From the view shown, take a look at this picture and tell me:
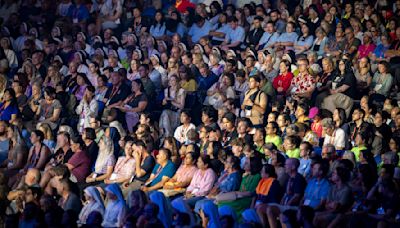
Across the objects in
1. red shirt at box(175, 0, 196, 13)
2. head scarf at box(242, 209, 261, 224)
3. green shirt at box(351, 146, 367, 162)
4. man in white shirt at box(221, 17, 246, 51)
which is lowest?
head scarf at box(242, 209, 261, 224)

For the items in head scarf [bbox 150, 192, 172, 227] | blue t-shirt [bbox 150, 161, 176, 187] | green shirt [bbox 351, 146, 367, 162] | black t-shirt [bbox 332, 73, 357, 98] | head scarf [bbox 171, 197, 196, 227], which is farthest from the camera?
black t-shirt [bbox 332, 73, 357, 98]

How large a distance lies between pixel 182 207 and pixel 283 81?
413 centimetres

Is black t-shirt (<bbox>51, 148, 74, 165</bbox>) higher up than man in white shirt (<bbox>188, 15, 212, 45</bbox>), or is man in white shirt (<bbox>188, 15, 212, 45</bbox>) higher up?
man in white shirt (<bbox>188, 15, 212, 45</bbox>)

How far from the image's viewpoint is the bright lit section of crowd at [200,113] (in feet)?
37.4

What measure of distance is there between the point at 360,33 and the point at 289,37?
3.99 ft

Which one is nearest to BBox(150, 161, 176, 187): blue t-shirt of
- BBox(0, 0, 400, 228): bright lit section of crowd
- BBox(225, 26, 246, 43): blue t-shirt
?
BBox(0, 0, 400, 228): bright lit section of crowd

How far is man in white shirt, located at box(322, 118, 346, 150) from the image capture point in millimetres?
12953

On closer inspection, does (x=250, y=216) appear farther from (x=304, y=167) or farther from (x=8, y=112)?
(x=8, y=112)

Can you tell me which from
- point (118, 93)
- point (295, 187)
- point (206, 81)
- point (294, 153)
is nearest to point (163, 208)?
point (295, 187)

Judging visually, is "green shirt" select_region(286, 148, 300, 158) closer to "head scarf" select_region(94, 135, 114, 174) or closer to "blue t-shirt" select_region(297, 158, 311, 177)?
"blue t-shirt" select_region(297, 158, 311, 177)

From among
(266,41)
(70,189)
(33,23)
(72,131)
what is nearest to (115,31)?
(33,23)

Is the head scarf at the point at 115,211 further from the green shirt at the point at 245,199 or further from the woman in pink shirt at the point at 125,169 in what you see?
the woman in pink shirt at the point at 125,169

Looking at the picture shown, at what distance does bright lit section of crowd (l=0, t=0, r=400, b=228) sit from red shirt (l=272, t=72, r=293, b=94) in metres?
0.04

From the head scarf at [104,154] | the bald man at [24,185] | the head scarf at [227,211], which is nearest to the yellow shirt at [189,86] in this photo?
the head scarf at [104,154]
